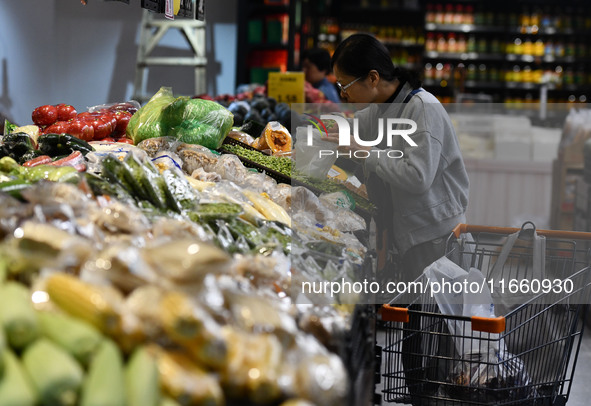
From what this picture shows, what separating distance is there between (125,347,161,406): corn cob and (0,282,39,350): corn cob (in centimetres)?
17

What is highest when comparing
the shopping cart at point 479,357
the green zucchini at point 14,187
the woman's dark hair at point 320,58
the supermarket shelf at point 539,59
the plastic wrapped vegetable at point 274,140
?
the supermarket shelf at point 539,59

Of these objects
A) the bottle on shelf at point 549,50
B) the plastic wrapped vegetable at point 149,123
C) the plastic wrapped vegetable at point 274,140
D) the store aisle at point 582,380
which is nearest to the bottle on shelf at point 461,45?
the bottle on shelf at point 549,50

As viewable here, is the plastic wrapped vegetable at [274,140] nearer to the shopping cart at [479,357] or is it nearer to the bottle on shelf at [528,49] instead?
the shopping cart at [479,357]

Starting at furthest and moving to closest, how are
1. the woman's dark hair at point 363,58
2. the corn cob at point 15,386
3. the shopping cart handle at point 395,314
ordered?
1. the woman's dark hair at point 363,58
2. the shopping cart handle at point 395,314
3. the corn cob at point 15,386

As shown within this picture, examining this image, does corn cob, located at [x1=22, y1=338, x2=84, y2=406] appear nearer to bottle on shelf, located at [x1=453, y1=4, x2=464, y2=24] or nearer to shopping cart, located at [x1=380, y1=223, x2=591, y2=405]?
shopping cart, located at [x1=380, y1=223, x2=591, y2=405]

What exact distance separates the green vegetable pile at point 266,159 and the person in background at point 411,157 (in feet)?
1.05

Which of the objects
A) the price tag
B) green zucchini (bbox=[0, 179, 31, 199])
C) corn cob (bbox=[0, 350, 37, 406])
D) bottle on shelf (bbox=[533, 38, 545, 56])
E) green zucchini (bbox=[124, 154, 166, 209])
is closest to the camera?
corn cob (bbox=[0, 350, 37, 406])

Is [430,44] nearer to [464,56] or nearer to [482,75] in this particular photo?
[464,56]

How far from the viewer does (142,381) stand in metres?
1.05

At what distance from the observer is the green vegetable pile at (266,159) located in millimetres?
3113

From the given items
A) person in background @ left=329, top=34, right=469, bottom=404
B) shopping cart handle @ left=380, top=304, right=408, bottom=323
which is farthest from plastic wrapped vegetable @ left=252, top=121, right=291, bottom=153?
shopping cart handle @ left=380, top=304, right=408, bottom=323

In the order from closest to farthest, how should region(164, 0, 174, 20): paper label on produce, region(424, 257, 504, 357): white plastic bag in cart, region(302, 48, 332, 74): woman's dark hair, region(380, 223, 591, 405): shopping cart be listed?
region(380, 223, 591, 405): shopping cart < region(424, 257, 504, 357): white plastic bag in cart < region(164, 0, 174, 20): paper label on produce < region(302, 48, 332, 74): woman's dark hair

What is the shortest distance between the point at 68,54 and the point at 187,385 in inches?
186

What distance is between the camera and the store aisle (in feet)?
11.9
